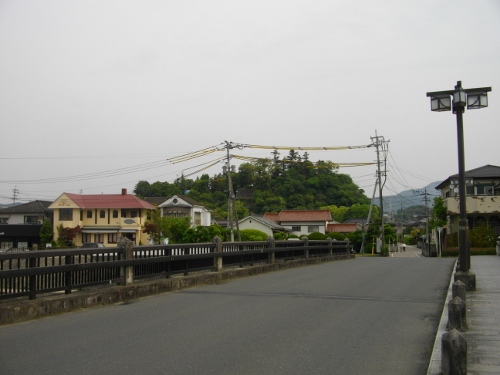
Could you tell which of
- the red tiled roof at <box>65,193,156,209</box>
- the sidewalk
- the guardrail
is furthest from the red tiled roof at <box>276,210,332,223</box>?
the sidewalk

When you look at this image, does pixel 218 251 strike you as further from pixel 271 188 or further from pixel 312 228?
pixel 271 188

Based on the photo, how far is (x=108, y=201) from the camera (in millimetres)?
64812

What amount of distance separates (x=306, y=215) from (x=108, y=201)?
31.4 m

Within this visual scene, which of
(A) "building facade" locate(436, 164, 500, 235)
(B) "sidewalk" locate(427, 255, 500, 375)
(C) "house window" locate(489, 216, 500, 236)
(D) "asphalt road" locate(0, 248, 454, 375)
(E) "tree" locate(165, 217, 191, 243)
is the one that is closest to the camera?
(B) "sidewalk" locate(427, 255, 500, 375)

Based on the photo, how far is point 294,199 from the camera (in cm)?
10250

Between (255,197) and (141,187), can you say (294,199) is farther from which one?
(141,187)

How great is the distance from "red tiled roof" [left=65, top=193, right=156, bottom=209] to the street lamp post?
175 ft

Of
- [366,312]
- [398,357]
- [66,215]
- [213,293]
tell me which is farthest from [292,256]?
[66,215]

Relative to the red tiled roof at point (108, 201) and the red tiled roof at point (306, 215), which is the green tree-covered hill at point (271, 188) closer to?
the red tiled roof at point (306, 215)

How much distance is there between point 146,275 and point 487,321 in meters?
7.62

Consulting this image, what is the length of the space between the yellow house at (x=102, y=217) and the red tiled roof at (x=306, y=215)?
24.8m

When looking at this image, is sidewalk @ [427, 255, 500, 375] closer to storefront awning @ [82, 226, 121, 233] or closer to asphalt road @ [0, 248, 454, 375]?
asphalt road @ [0, 248, 454, 375]

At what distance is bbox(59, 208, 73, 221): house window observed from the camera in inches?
2475

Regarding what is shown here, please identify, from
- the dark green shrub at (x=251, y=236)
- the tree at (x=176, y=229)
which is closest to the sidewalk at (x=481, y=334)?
the dark green shrub at (x=251, y=236)
